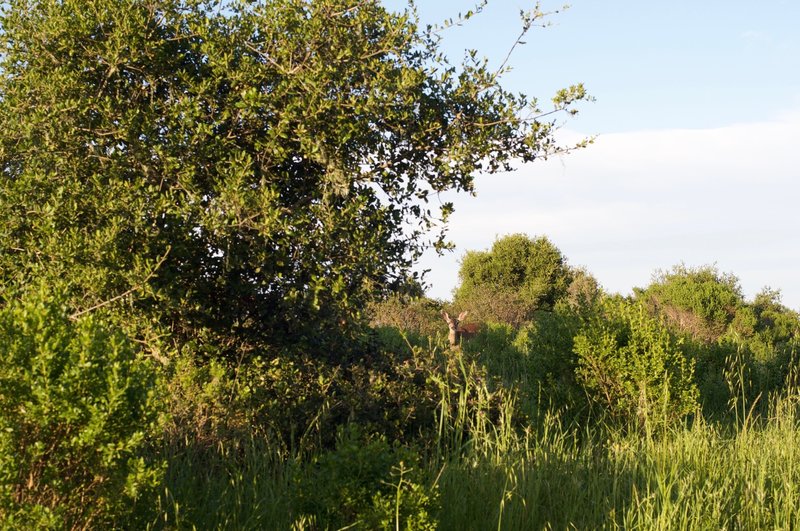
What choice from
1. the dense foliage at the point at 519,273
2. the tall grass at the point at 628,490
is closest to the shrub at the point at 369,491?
the tall grass at the point at 628,490

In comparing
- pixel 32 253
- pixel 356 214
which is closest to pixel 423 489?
pixel 356 214

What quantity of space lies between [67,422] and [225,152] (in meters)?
3.92

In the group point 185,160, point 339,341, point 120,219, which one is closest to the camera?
point 120,219

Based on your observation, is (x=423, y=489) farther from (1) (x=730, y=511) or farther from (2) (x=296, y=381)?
(2) (x=296, y=381)

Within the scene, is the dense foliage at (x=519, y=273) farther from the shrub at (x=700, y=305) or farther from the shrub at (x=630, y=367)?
the shrub at (x=630, y=367)

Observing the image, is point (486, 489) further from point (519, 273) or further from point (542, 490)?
point (519, 273)

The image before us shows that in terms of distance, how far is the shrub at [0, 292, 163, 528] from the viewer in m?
4.25

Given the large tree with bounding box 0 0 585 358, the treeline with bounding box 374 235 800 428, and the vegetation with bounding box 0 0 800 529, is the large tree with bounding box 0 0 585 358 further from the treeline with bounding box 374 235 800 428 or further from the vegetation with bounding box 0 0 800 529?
the treeline with bounding box 374 235 800 428

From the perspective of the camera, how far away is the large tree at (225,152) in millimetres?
7277

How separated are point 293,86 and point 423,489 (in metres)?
4.13

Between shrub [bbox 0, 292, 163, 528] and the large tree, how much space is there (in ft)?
8.22

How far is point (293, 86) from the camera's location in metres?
7.52

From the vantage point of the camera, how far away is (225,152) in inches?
303

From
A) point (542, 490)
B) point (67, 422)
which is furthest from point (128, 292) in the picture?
point (542, 490)
